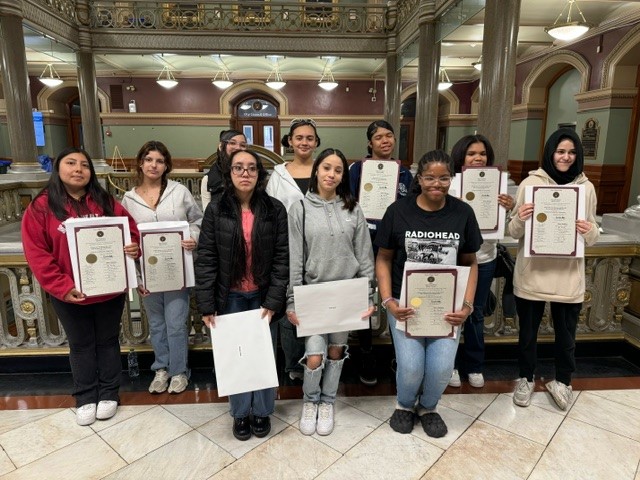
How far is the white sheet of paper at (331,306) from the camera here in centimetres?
213

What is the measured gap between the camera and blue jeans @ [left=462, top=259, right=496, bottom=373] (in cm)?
259

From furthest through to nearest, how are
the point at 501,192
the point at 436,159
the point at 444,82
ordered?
the point at 444,82, the point at 501,192, the point at 436,159

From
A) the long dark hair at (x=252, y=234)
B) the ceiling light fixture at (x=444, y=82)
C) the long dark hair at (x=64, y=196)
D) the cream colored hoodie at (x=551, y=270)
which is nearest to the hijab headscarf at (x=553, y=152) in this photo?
the cream colored hoodie at (x=551, y=270)

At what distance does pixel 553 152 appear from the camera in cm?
231

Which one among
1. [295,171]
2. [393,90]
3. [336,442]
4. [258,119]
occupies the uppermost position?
[393,90]

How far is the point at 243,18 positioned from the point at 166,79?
459cm

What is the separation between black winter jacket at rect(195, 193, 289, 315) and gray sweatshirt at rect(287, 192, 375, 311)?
55 millimetres

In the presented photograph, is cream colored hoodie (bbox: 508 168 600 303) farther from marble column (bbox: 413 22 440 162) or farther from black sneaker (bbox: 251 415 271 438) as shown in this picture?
marble column (bbox: 413 22 440 162)

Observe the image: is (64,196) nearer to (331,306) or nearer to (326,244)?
(326,244)

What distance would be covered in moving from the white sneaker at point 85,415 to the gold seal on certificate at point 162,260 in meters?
0.73

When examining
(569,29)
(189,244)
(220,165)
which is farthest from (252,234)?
(569,29)

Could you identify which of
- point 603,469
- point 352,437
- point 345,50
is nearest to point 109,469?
point 352,437

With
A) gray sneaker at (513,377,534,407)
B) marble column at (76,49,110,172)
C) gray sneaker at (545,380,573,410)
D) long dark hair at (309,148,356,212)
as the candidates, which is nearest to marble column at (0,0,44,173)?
marble column at (76,49,110,172)

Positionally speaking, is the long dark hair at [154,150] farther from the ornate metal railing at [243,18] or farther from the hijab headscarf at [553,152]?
the ornate metal railing at [243,18]
